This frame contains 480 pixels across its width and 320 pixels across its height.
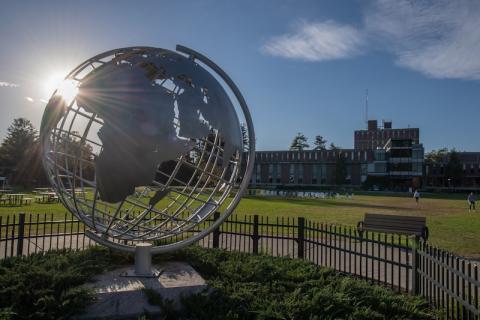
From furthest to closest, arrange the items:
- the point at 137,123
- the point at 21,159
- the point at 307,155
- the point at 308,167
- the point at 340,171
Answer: the point at 307,155, the point at 308,167, the point at 340,171, the point at 21,159, the point at 137,123

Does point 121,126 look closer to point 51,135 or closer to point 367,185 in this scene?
point 51,135

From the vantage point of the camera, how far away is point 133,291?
6125mm

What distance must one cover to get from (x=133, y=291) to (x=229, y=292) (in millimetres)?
1606

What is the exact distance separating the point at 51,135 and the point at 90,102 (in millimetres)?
1176

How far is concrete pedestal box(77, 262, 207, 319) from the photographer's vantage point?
5.78 meters

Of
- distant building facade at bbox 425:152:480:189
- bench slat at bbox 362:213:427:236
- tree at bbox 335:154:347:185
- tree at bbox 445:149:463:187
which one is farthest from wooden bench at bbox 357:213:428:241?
distant building facade at bbox 425:152:480:189

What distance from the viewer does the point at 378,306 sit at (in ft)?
21.1

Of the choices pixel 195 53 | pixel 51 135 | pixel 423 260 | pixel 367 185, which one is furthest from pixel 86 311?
pixel 367 185

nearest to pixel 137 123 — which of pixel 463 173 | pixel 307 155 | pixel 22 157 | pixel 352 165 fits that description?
pixel 22 157

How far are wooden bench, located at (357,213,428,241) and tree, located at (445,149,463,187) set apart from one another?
76647mm

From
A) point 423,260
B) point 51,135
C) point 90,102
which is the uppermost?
point 90,102

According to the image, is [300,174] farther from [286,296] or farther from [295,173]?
[286,296]

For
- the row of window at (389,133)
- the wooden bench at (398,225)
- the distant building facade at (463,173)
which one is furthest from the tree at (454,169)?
the wooden bench at (398,225)

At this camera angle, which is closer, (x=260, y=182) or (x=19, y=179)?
(x=19, y=179)
